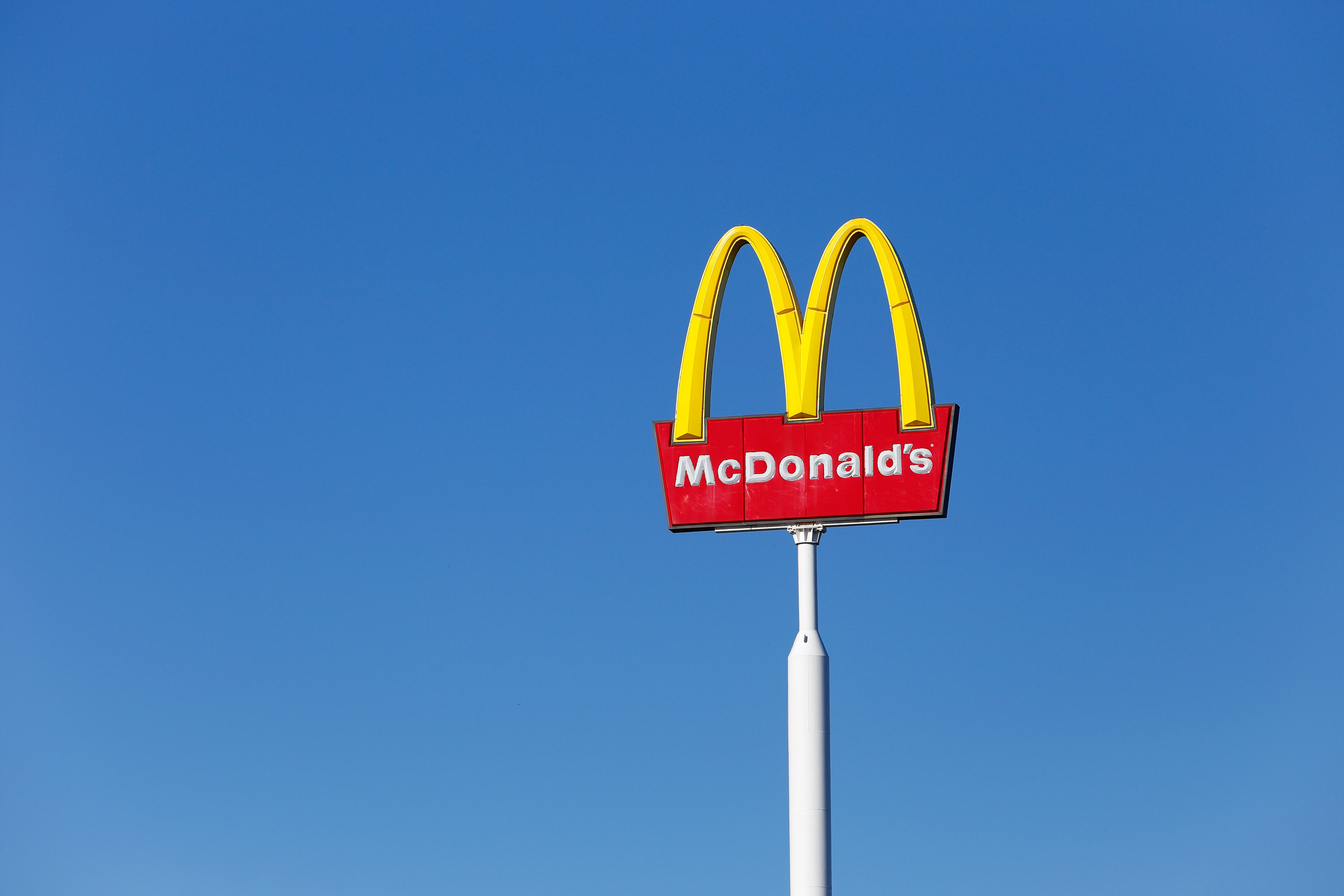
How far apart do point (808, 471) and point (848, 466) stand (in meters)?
0.68

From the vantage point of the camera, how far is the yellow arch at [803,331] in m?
30.5

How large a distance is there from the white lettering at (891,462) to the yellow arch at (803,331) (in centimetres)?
43

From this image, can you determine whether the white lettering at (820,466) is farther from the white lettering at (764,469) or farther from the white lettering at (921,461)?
the white lettering at (921,461)

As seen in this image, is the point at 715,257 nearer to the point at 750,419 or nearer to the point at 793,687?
the point at 750,419

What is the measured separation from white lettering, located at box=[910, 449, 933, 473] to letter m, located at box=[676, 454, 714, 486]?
11.0 ft

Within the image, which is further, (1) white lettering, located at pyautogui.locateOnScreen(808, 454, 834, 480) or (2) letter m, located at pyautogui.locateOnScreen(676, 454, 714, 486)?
(2) letter m, located at pyautogui.locateOnScreen(676, 454, 714, 486)

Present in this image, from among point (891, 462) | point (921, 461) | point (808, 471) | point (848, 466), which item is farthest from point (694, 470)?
point (921, 461)

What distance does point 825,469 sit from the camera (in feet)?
101

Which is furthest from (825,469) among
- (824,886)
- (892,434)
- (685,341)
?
(824,886)

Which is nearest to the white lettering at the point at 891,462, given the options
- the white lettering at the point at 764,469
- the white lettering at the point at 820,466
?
the white lettering at the point at 820,466

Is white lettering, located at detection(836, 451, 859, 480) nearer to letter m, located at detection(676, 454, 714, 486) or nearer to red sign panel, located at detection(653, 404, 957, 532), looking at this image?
red sign panel, located at detection(653, 404, 957, 532)

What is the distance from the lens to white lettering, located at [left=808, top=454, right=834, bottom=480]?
1210 inches

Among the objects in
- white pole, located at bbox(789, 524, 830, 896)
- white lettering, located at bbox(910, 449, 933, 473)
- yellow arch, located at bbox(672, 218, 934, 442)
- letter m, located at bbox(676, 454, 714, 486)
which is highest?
yellow arch, located at bbox(672, 218, 934, 442)

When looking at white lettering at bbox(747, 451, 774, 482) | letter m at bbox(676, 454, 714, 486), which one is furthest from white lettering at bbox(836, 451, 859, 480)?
letter m at bbox(676, 454, 714, 486)
